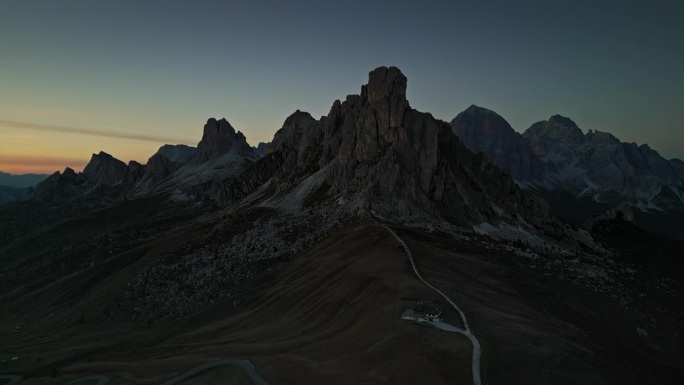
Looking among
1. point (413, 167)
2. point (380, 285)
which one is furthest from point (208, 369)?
point (413, 167)

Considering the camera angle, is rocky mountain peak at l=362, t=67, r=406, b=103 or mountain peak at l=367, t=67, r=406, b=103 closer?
rocky mountain peak at l=362, t=67, r=406, b=103

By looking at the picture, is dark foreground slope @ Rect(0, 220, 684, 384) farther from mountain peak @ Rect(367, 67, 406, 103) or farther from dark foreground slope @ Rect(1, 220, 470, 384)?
mountain peak @ Rect(367, 67, 406, 103)

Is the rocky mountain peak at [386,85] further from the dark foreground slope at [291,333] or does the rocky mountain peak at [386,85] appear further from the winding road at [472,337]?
the winding road at [472,337]

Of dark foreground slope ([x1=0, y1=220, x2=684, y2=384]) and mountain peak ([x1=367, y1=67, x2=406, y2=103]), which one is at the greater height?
mountain peak ([x1=367, y1=67, x2=406, y2=103])

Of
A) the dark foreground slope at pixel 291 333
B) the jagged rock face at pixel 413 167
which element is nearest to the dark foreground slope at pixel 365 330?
the dark foreground slope at pixel 291 333

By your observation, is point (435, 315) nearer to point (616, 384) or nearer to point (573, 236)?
point (616, 384)

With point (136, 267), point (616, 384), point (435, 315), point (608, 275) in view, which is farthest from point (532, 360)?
point (136, 267)

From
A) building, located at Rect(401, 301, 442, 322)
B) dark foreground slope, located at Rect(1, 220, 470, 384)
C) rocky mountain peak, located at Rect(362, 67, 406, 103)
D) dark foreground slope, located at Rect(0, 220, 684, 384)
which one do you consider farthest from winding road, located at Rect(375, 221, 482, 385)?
rocky mountain peak, located at Rect(362, 67, 406, 103)
